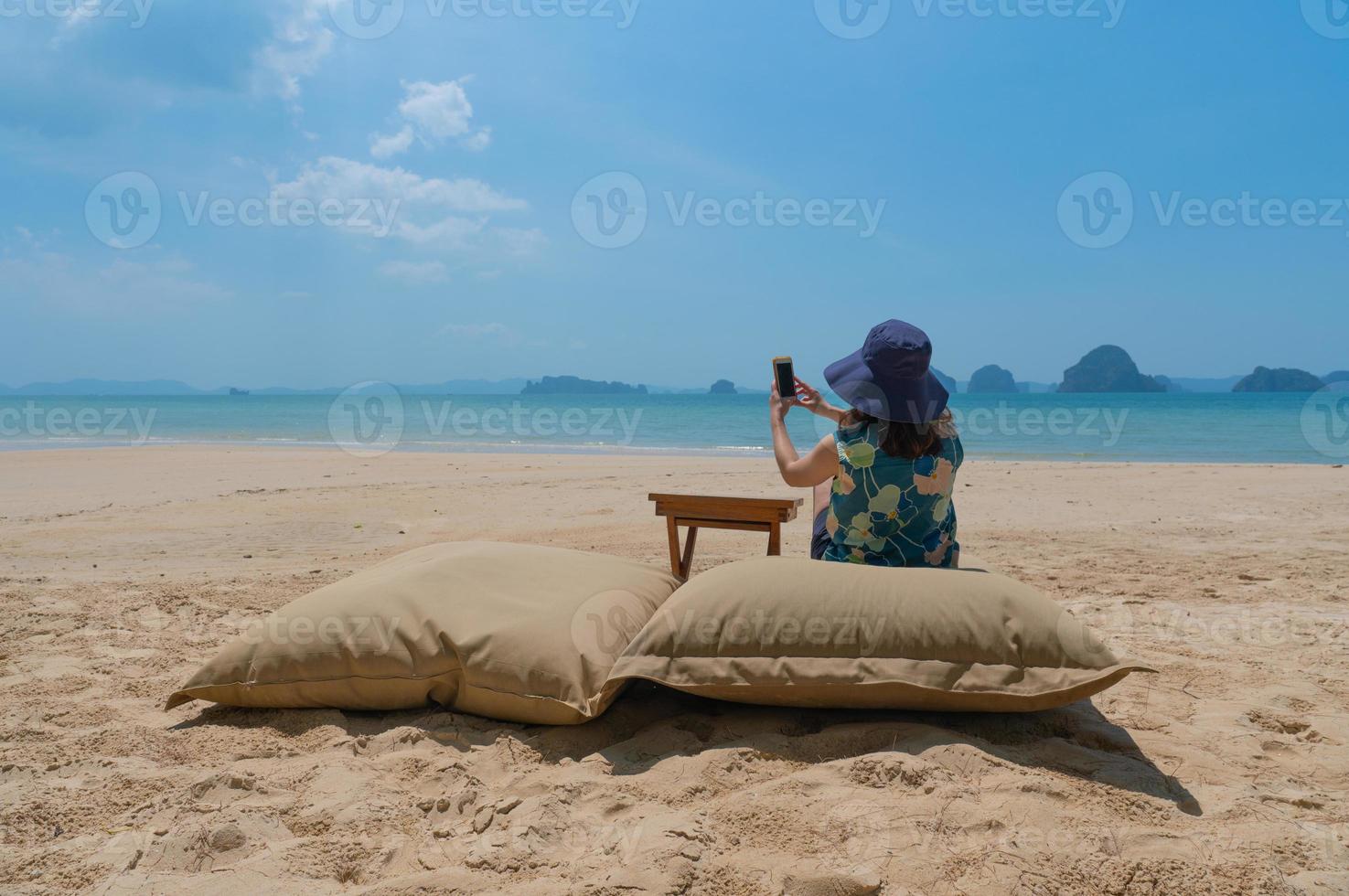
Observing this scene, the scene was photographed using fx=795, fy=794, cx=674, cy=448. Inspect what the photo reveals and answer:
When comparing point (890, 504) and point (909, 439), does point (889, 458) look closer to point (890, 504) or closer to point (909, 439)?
point (909, 439)

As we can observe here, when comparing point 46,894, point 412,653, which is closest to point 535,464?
point 412,653

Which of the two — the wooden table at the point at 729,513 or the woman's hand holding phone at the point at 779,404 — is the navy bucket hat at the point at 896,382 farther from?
the wooden table at the point at 729,513

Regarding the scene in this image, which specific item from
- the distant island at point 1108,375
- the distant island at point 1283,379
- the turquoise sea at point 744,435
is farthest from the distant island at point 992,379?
the turquoise sea at point 744,435

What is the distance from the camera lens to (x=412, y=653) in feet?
10.3

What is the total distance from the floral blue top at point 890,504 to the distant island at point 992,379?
11564 cm

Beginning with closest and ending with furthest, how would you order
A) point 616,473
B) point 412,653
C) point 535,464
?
point 412,653 < point 616,473 < point 535,464

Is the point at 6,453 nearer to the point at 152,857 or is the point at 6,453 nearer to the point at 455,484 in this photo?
the point at 455,484

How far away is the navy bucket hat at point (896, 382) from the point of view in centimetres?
329

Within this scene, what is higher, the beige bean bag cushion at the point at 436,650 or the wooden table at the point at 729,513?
the wooden table at the point at 729,513

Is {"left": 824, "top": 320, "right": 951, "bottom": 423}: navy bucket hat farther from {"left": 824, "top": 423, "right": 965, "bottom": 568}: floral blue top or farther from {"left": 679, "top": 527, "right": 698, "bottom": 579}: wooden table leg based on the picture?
{"left": 679, "top": 527, "right": 698, "bottom": 579}: wooden table leg

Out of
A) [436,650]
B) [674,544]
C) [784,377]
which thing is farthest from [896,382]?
[674,544]

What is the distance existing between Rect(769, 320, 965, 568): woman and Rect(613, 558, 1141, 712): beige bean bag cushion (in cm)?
43

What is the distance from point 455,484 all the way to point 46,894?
10422 millimetres

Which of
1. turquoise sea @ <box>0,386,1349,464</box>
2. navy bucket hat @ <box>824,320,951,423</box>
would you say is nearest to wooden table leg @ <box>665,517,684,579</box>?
navy bucket hat @ <box>824,320,951,423</box>
